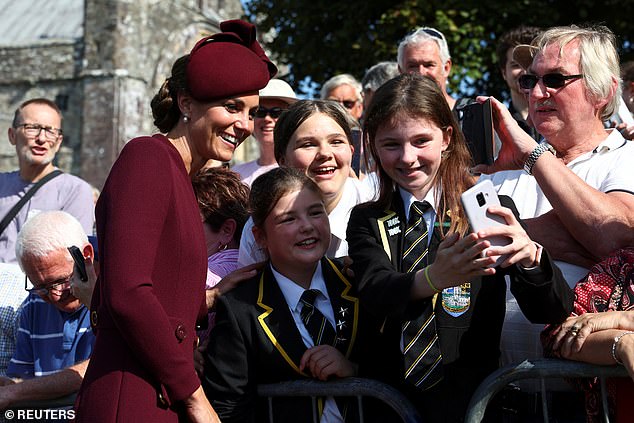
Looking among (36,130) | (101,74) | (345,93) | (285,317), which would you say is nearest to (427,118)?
(285,317)

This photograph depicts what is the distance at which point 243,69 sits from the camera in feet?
10.4

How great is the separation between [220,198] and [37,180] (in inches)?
119

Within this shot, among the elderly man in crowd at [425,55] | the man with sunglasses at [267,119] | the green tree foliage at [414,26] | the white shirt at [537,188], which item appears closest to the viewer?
the white shirt at [537,188]

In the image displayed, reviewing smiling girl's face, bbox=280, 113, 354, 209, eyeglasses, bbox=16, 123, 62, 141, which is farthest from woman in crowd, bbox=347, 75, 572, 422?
eyeglasses, bbox=16, 123, 62, 141

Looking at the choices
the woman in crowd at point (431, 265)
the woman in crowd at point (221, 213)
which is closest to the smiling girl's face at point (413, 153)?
the woman in crowd at point (431, 265)

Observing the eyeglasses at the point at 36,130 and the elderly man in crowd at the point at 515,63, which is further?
the eyeglasses at the point at 36,130

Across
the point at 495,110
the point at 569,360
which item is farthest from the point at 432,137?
the point at 569,360

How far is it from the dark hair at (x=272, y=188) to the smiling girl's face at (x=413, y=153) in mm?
415

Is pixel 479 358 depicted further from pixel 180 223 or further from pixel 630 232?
pixel 180 223

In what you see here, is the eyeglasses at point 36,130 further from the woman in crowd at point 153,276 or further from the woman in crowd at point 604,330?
the woman in crowd at point 604,330

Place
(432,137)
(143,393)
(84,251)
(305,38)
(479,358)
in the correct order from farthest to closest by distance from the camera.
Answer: (305,38), (84,251), (432,137), (479,358), (143,393)

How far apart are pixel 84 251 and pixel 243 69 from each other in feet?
4.74

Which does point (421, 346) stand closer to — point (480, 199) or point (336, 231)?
point (480, 199)

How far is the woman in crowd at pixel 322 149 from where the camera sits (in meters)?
4.21
